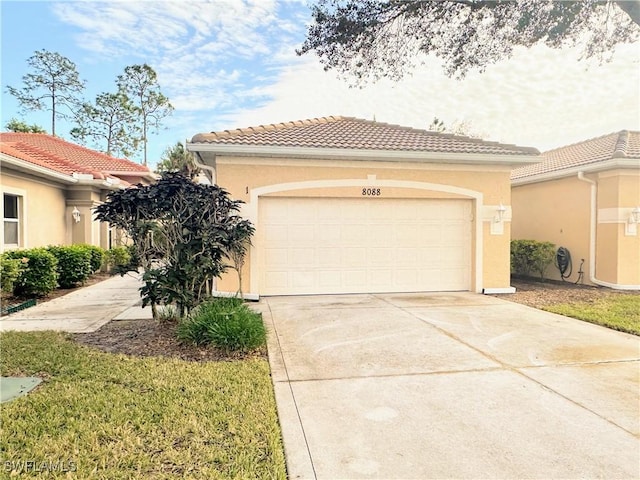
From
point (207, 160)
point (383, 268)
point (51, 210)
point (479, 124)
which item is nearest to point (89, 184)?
point (51, 210)

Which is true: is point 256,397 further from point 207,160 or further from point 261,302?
point 207,160

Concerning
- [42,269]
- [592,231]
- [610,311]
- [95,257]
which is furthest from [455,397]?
[95,257]

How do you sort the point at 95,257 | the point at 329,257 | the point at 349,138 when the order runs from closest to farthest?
the point at 329,257 < the point at 349,138 < the point at 95,257

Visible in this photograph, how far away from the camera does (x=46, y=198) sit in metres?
12.2

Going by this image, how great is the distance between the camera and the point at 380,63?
23.7 ft

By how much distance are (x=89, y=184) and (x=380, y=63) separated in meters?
10.9

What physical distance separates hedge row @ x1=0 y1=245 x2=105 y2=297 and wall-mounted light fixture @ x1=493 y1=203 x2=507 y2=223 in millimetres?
10883

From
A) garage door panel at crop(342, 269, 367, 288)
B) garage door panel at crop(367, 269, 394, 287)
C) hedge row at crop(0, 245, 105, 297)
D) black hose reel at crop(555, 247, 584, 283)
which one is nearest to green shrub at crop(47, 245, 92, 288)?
hedge row at crop(0, 245, 105, 297)

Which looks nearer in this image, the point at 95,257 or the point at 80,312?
the point at 80,312

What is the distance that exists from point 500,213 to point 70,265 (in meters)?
11.5

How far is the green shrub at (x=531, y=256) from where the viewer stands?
12133 mm

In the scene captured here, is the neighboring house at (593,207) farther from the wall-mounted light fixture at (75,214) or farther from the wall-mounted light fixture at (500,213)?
the wall-mounted light fixture at (75,214)

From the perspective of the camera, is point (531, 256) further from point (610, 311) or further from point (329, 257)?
point (329, 257)

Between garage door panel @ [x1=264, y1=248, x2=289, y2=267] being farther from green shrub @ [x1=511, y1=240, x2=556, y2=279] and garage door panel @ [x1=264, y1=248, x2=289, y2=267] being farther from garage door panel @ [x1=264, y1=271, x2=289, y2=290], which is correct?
green shrub @ [x1=511, y1=240, x2=556, y2=279]
